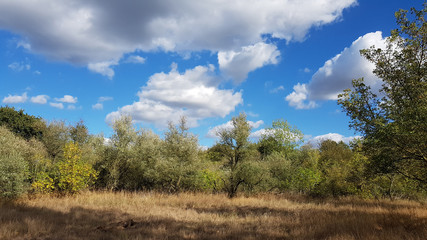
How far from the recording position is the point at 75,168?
17109 mm

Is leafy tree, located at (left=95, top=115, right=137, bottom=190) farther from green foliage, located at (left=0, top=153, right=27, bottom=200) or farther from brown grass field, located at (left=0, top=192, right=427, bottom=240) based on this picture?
green foliage, located at (left=0, top=153, right=27, bottom=200)

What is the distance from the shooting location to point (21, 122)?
5097 centimetres

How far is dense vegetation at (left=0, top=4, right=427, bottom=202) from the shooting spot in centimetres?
964

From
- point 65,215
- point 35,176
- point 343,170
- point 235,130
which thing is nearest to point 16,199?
point 35,176

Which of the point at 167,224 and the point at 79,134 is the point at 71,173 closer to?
the point at 167,224

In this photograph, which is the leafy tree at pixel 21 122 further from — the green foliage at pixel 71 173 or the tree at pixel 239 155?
the tree at pixel 239 155

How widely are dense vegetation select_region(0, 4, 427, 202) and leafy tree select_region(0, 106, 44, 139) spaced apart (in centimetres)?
3282

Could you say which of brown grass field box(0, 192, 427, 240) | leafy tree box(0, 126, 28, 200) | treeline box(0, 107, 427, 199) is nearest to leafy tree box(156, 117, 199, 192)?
treeline box(0, 107, 427, 199)

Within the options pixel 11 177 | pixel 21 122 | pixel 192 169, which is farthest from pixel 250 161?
pixel 21 122

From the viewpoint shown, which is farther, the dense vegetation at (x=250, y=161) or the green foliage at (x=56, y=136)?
the green foliage at (x=56, y=136)

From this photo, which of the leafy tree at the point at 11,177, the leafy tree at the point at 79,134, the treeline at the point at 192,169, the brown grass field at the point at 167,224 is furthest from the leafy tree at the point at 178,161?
the leafy tree at the point at 79,134

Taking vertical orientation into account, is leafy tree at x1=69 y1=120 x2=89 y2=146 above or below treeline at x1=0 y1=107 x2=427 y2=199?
above

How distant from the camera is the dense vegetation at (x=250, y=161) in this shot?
9641 mm

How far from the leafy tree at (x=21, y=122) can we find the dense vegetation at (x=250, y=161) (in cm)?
3282
